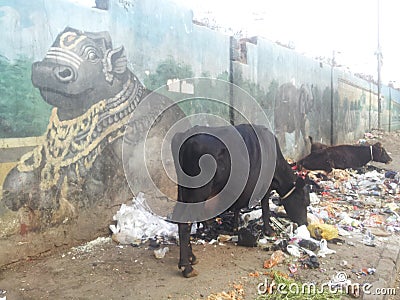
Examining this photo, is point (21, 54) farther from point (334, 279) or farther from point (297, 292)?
point (334, 279)

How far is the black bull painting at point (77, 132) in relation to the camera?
4.21 metres

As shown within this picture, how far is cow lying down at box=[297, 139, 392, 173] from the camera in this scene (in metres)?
10.4

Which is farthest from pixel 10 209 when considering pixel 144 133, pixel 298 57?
pixel 298 57

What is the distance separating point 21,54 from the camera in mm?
4059

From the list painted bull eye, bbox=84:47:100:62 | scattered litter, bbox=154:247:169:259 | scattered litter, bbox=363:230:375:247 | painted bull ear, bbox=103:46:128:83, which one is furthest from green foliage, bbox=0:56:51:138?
scattered litter, bbox=363:230:375:247

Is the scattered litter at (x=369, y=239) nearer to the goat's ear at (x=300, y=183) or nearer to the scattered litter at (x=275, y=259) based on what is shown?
the goat's ear at (x=300, y=183)

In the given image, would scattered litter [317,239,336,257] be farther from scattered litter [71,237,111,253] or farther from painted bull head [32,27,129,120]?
painted bull head [32,27,129,120]

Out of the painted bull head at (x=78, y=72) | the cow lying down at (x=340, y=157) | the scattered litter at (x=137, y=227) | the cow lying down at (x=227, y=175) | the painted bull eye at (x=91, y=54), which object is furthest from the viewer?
the cow lying down at (x=340, y=157)

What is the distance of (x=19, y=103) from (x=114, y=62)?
60.2 inches

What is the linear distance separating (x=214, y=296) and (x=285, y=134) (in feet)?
24.1

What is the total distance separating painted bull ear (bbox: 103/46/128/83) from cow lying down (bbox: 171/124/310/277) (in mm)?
1568

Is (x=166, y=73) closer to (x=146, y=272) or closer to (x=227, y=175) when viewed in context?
(x=227, y=175)

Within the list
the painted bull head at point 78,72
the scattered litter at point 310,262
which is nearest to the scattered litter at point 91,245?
the painted bull head at point 78,72

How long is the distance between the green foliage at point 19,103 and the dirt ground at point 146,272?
1354 mm
